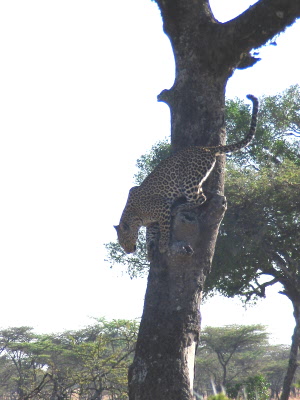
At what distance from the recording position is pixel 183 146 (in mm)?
7516

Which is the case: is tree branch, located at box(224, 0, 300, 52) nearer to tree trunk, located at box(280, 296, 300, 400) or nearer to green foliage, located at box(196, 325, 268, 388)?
tree trunk, located at box(280, 296, 300, 400)

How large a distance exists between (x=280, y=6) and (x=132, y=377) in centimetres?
403

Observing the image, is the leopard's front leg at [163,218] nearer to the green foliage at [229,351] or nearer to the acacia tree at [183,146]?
the acacia tree at [183,146]

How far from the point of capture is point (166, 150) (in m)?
23.7

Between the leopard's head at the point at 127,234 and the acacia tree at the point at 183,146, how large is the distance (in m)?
1.92

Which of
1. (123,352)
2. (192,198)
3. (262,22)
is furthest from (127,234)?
(123,352)

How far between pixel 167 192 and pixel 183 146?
921 mm

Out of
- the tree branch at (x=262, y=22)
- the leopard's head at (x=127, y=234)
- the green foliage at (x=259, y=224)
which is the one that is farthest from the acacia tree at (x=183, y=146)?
the green foliage at (x=259, y=224)

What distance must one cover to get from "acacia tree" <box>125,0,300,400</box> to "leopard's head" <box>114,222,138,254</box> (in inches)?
75.4

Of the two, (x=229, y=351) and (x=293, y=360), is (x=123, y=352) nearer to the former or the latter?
(x=229, y=351)

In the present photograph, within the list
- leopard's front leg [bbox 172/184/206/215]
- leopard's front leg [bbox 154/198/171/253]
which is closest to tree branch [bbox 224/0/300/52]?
leopard's front leg [bbox 172/184/206/215]

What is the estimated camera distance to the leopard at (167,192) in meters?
7.47

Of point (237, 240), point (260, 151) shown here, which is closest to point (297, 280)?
point (237, 240)

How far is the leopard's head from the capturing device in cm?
923
